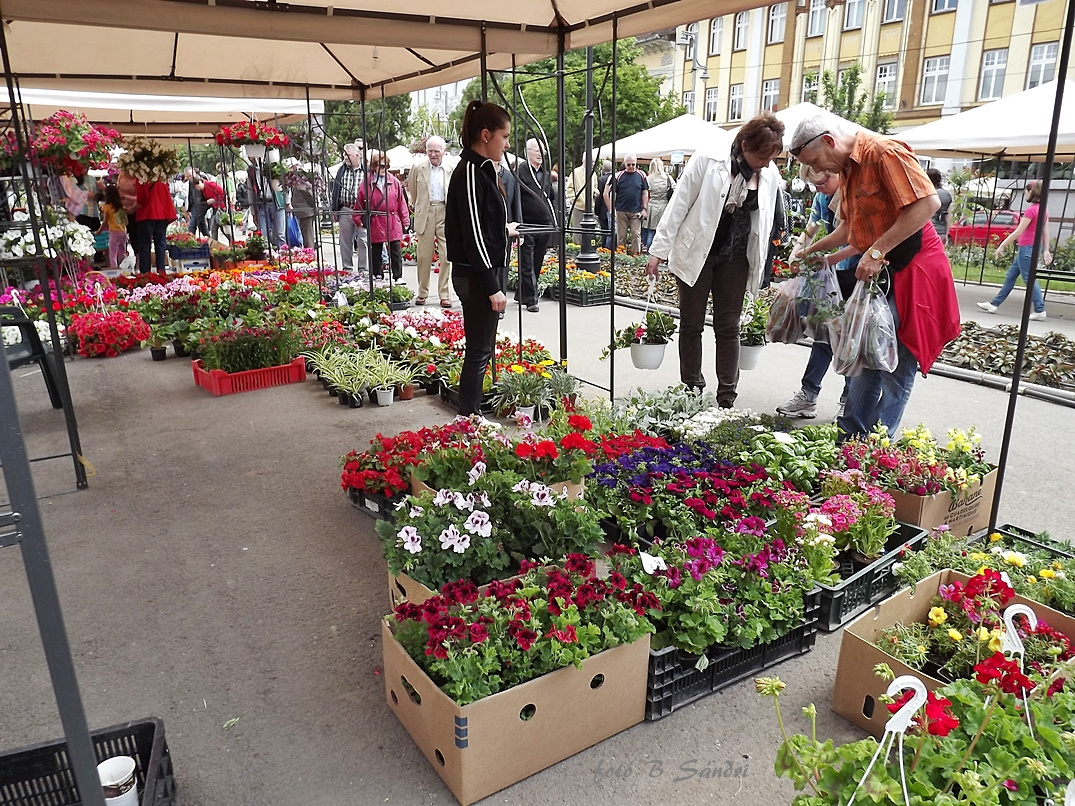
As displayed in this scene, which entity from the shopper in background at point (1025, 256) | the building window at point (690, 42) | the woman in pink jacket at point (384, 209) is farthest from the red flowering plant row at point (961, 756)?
the building window at point (690, 42)

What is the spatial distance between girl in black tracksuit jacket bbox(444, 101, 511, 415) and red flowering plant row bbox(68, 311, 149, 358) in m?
4.71

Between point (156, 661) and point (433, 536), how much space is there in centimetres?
111

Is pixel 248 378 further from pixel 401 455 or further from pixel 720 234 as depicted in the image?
pixel 720 234

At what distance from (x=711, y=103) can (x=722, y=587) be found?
37930 mm

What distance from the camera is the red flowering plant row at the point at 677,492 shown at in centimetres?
305

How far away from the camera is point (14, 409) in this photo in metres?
1.29

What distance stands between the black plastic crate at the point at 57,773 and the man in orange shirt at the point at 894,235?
3356mm

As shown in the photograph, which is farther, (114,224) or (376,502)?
(114,224)

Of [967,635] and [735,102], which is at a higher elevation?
[735,102]

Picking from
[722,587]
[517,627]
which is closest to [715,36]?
[722,587]

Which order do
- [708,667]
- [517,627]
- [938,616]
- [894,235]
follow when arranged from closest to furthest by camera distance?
[517,627]
[938,616]
[708,667]
[894,235]

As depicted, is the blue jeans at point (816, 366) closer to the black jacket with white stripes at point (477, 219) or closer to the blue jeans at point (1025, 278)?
the black jacket with white stripes at point (477, 219)

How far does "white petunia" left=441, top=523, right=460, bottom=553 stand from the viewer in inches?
100

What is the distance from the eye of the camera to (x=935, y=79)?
2795 centimetres
